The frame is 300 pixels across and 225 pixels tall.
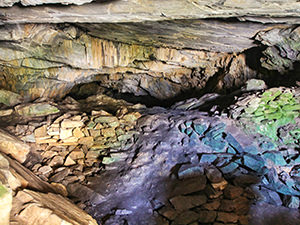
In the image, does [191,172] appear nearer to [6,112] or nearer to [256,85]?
[256,85]

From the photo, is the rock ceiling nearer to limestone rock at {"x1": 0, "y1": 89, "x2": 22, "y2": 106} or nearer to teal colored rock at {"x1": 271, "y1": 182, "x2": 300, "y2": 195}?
limestone rock at {"x1": 0, "y1": 89, "x2": 22, "y2": 106}

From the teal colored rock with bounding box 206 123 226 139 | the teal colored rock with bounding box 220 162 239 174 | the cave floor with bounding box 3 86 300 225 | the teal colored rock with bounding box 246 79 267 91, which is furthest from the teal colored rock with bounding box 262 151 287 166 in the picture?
the teal colored rock with bounding box 246 79 267 91

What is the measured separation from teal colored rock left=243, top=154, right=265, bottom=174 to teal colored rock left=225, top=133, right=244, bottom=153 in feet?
1.21

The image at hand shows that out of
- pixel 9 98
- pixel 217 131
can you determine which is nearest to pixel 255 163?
pixel 217 131

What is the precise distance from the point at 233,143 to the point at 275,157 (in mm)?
986

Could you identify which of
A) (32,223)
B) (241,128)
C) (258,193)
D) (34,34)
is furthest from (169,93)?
(32,223)

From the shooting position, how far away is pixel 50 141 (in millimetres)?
6281

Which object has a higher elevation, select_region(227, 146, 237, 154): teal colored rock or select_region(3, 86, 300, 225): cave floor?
select_region(227, 146, 237, 154): teal colored rock

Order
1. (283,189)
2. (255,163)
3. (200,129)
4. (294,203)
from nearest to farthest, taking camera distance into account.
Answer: (294,203), (283,189), (255,163), (200,129)

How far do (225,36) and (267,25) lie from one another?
1.35 meters

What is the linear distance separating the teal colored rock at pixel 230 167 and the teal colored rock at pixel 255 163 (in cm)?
24

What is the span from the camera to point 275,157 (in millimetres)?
4684

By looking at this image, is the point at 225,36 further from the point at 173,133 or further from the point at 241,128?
the point at 173,133

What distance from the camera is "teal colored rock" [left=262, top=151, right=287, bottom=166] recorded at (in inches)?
182
